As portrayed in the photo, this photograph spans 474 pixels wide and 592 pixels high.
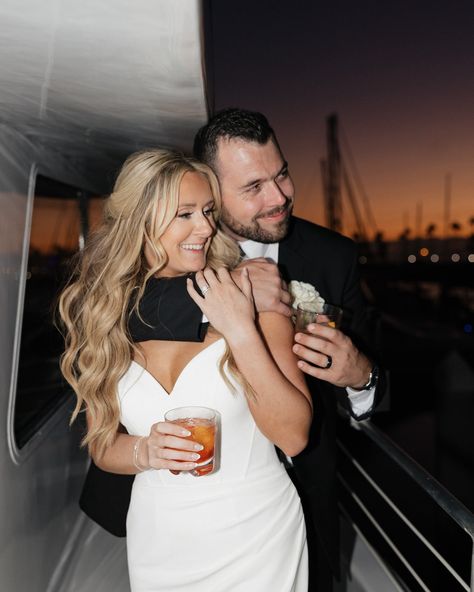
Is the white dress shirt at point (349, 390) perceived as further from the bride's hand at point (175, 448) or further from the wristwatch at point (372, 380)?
the bride's hand at point (175, 448)

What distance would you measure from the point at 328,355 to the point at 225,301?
1.43 ft

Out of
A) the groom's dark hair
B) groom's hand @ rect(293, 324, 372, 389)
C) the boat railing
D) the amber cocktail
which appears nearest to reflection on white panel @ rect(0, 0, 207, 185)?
the groom's dark hair

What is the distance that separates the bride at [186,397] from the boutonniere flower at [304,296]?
Answer: 113mm

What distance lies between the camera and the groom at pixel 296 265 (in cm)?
219

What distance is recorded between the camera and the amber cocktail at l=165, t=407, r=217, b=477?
1.52 meters

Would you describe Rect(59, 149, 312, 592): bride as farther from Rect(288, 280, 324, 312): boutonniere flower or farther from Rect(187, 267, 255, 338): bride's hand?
Rect(288, 280, 324, 312): boutonniere flower

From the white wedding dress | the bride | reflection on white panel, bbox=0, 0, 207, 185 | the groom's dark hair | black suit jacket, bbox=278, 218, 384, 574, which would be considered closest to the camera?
reflection on white panel, bbox=0, 0, 207, 185

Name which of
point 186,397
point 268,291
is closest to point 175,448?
point 186,397

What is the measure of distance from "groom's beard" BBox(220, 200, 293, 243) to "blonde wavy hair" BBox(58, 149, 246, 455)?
1.07ft

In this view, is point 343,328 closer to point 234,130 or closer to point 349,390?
point 349,390

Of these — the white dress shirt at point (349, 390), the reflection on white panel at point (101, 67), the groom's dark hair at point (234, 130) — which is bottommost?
the white dress shirt at point (349, 390)

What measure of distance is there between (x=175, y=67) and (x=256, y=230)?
1.19 metres

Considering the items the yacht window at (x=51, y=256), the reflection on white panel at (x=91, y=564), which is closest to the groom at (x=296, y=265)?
the yacht window at (x=51, y=256)

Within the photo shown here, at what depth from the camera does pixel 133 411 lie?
183 cm
